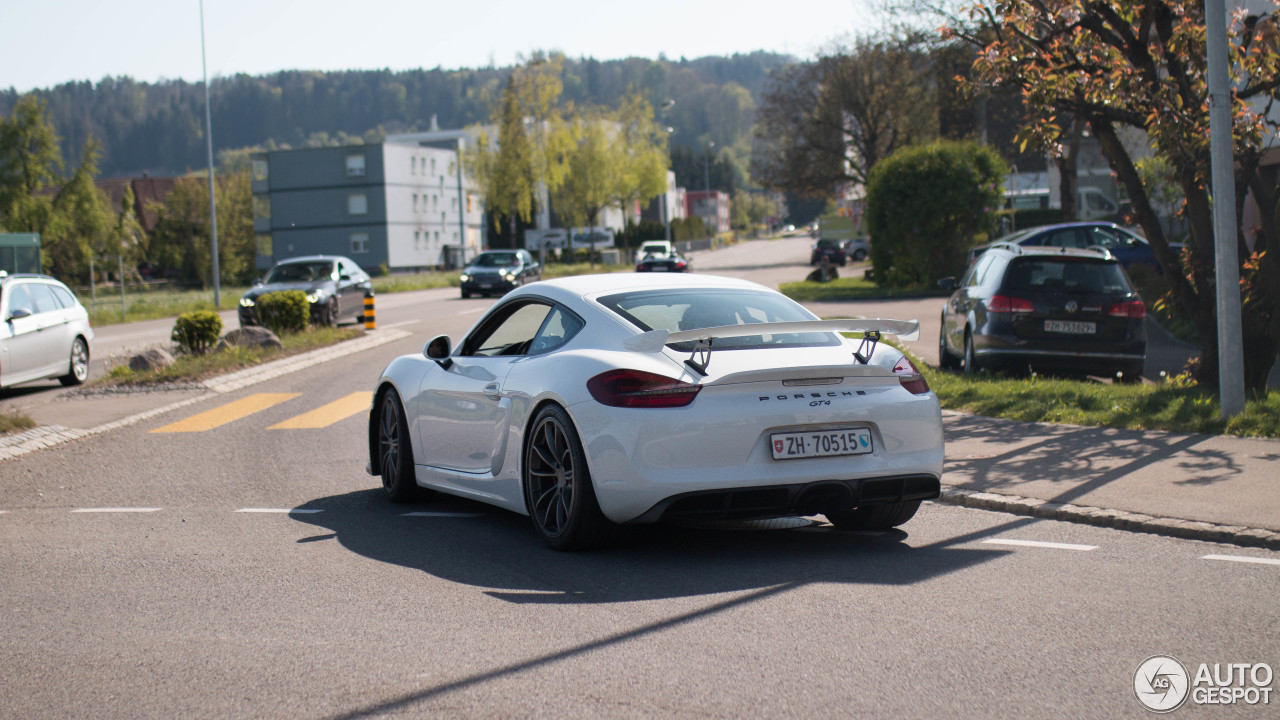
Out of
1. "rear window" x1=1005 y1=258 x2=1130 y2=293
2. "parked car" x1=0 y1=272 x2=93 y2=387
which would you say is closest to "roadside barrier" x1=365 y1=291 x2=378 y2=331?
"parked car" x1=0 y1=272 x2=93 y2=387

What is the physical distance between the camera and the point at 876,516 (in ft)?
21.9

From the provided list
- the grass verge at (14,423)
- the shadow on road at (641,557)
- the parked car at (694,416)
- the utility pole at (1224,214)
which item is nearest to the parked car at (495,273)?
the grass verge at (14,423)

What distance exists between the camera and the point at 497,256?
44.3m

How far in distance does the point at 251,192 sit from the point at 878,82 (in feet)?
166

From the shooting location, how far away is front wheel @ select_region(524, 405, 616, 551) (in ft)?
19.5

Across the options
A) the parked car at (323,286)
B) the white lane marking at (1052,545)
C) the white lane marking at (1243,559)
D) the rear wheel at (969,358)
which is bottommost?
the white lane marking at (1243,559)

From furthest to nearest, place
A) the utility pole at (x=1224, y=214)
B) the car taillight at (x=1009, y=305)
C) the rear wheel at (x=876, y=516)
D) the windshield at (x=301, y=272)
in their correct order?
the windshield at (x=301, y=272), the car taillight at (x=1009, y=305), the utility pole at (x=1224, y=214), the rear wheel at (x=876, y=516)

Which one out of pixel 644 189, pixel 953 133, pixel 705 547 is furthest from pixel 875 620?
pixel 644 189

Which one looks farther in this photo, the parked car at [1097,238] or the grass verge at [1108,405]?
the parked car at [1097,238]

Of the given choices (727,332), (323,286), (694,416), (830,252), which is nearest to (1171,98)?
(727,332)

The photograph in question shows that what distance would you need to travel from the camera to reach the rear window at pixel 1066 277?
13172 millimetres

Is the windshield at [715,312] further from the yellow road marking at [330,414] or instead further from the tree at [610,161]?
the tree at [610,161]

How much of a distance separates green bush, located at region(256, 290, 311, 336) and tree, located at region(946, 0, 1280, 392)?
1355cm

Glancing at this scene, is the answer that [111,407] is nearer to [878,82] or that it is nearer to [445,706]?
[445,706]
